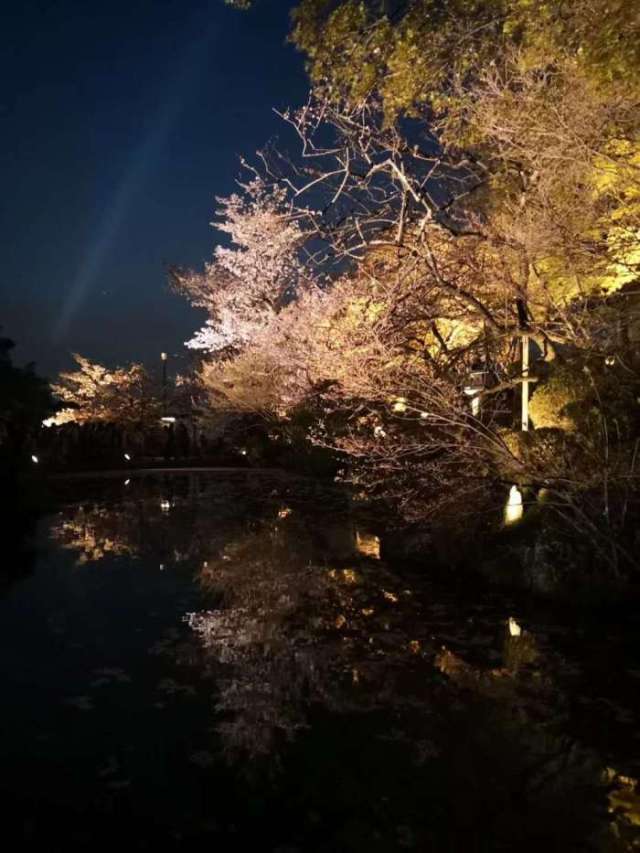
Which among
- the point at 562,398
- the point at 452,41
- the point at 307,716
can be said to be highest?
the point at 452,41

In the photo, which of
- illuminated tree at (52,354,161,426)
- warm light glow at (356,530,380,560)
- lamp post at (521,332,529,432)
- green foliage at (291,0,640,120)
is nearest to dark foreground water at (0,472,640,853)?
warm light glow at (356,530,380,560)

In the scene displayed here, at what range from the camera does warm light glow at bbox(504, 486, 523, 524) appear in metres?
9.28

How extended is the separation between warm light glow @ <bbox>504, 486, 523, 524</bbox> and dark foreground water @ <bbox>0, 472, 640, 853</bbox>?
126 centimetres

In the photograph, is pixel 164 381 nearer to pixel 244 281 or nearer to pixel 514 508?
pixel 244 281

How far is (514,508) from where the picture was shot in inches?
369

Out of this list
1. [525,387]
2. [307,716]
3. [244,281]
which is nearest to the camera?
[307,716]

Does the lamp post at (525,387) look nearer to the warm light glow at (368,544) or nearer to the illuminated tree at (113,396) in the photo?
the warm light glow at (368,544)

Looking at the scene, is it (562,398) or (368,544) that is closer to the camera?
(562,398)

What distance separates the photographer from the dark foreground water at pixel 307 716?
361 cm

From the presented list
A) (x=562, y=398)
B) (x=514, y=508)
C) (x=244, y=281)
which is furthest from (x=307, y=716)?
(x=244, y=281)

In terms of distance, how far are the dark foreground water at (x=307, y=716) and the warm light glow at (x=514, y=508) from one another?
4.14 feet

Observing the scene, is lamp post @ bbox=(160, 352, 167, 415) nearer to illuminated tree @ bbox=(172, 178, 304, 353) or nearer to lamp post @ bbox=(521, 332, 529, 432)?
illuminated tree @ bbox=(172, 178, 304, 353)

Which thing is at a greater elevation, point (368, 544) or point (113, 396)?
point (113, 396)

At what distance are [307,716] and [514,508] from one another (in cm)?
543
